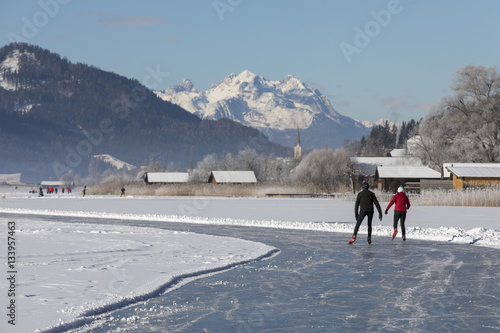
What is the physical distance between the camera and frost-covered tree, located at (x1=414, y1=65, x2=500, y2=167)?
3066 inches

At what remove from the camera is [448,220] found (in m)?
31.2

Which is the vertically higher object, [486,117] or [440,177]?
[486,117]

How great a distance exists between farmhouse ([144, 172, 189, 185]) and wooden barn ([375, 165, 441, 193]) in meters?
45.5

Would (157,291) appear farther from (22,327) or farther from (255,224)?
(255,224)

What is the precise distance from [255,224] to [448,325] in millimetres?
21334

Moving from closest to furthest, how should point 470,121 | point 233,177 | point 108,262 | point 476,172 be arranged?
1. point 108,262
2. point 476,172
3. point 470,121
4. point 233,177

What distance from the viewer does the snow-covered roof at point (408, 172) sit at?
8303 cm

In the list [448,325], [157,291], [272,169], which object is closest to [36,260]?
[157,291]

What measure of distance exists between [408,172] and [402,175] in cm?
106

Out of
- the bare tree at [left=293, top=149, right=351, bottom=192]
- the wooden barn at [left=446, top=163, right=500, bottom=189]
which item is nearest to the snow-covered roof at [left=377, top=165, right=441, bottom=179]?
the bare tree at [left=293, top=149, right=351, bottom=192]

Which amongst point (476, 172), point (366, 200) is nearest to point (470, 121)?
point (476, 172)

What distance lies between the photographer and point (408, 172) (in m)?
84.6

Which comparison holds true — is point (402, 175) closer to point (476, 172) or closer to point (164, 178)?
point (476, 172)

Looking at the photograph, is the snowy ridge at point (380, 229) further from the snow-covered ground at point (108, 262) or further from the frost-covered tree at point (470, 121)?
the frost-covered tree at point (470, 121)
